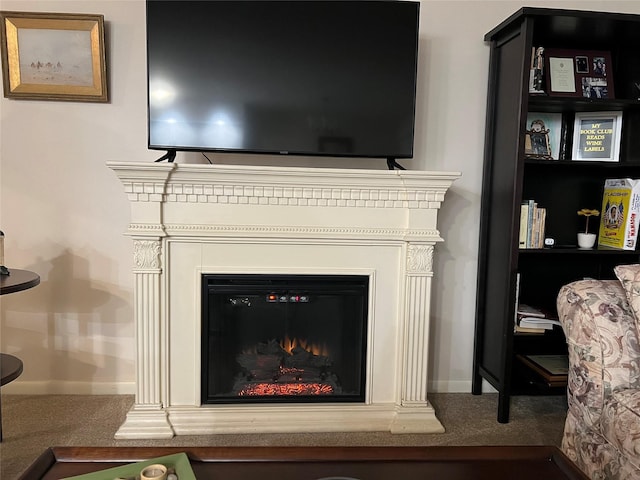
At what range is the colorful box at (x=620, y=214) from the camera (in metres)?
2.30

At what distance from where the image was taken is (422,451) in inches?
48.0

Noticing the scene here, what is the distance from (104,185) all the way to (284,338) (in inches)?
45.6

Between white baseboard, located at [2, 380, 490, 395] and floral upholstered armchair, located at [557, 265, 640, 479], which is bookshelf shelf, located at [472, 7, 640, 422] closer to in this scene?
floral upholstered armchair, located at [557, 265, 640, 479]

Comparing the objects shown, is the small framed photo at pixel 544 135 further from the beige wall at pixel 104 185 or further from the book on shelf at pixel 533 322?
the book on shelf at pixel 533 322

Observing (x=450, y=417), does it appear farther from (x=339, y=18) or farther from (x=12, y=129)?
(x=12, y=129)

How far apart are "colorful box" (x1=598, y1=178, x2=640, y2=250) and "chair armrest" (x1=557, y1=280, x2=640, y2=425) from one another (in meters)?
0.82

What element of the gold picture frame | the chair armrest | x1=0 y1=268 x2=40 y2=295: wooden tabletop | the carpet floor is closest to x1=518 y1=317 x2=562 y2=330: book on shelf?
the carpet floor

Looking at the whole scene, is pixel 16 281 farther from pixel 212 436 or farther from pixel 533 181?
pixel 533 181

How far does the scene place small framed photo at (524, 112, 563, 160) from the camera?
2.41 meters

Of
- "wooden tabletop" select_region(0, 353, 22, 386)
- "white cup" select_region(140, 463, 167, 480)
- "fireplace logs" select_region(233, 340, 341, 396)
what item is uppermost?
"white cup" select_region(140, 463, 167, 480)

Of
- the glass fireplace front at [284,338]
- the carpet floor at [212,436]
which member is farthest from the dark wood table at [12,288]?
the glass fireplace front at [284,338]

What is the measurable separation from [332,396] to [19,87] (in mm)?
2042

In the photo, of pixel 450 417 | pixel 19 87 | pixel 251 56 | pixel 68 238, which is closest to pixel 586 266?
pixel 450 417

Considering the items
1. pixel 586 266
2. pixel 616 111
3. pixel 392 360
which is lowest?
pixel 392 360
